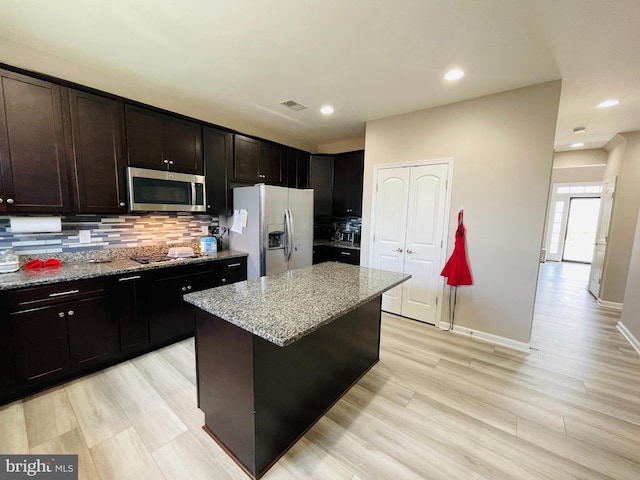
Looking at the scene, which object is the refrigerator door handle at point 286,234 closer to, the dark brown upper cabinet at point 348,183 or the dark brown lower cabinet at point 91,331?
the dark brown upper cabinet at point 348,183

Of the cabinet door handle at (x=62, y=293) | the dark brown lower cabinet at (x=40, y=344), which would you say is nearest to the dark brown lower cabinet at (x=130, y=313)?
the cabinet door handle at (x=62, y=293)

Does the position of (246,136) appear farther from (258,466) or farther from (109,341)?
(258,466)

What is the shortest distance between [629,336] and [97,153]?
6015 mm

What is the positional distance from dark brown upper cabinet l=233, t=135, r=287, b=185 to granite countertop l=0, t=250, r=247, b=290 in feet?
4.46

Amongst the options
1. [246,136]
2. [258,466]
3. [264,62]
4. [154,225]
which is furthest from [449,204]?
[154,225]

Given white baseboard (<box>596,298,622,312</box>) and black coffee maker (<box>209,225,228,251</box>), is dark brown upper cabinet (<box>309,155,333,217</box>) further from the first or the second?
white baseboard (<box>596,298,622,312</box>)

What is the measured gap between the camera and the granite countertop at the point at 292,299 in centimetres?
120

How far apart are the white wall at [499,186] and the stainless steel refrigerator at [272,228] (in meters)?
1.74

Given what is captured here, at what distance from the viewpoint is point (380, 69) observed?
2.32 m

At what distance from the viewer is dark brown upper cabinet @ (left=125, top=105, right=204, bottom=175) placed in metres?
2.52

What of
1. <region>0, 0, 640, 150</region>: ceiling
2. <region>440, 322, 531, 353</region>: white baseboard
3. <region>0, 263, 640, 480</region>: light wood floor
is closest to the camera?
<region>0, 263, 640, 480</region>: light wood floor

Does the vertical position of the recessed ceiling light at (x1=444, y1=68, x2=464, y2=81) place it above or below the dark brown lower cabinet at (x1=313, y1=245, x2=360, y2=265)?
above

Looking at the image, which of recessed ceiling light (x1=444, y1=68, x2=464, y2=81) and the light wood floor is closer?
the light wood floor

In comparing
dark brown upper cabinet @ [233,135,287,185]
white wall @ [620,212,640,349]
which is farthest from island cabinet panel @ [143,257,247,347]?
white wall @ [620,212,640,349]
